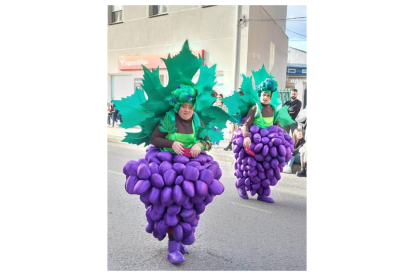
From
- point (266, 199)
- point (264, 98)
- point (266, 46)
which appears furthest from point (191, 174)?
point (266, 46)

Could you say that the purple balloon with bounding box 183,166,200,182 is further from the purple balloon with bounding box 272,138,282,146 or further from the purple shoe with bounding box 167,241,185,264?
the purple balloon with bounding box 272,138,282,146

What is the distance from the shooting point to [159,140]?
2211mm

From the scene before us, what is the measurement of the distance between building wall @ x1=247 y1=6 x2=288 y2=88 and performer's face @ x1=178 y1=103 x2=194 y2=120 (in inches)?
156

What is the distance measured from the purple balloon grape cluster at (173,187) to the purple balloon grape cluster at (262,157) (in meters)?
1.32

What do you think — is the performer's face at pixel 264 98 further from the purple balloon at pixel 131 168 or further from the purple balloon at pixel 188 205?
the purple balloon at pixel 131 168

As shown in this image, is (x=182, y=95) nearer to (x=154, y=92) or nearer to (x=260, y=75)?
(x=154, y=92)

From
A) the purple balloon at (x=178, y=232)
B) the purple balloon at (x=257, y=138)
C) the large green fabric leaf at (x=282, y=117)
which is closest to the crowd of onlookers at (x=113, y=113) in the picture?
the purple balloon at (x=178, y=232)

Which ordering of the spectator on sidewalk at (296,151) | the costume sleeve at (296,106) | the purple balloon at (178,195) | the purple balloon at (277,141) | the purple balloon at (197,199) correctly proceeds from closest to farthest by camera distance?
the purple balloon at (178,195) < the purple balloon at (197,199) < the purple balloon at (277,141) < the spectator on sidewalk at (296,151) < the costume sleeve at (296,106)

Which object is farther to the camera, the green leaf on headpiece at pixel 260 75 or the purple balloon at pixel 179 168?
the green leaf on headpiece at pixel 260 75

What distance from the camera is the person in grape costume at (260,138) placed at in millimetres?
3443

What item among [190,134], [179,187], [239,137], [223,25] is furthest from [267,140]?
[223,25]

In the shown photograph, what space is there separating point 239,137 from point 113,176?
2.01 meters

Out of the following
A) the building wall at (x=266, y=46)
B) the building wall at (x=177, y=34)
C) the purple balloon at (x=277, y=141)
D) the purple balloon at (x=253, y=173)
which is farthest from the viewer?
the building wall at (x=266, y=46)

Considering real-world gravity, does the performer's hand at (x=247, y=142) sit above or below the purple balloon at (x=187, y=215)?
above
